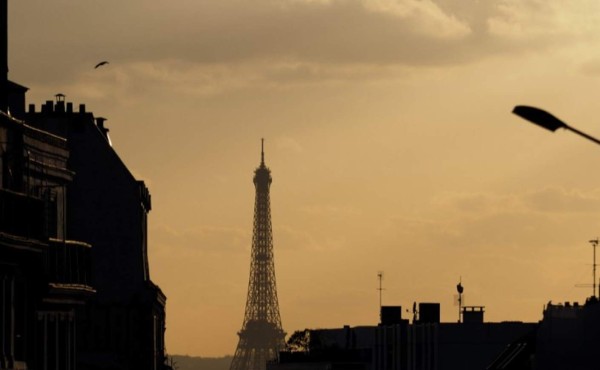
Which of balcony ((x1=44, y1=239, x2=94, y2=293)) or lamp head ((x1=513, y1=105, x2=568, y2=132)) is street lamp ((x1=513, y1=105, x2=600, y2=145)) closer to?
lamp head ((x1=513, y1=105, x2=568, y2=132))

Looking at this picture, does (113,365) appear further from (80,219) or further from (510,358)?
(510,358)

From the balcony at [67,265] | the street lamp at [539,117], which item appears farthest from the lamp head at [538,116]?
the balcony at [67,265]

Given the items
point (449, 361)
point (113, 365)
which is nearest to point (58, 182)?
point (113, 365)

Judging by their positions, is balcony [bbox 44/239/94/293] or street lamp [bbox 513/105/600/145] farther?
balcony [bbox 44/239/94/293]

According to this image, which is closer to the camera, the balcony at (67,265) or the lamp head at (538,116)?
the lamp head at (538,116)

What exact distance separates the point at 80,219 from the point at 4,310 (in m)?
53.7

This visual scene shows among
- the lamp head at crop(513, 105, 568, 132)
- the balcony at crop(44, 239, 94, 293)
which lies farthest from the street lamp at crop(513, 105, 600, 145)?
Result: the balcony at crop(44, 239, 94, 293)

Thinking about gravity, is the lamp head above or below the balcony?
above

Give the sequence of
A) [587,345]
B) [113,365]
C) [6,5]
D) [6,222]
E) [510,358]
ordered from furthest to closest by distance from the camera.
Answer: [510,358] → [113,365] → [587,345] → [6,5] → [6,222]

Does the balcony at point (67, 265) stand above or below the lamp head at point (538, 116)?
below

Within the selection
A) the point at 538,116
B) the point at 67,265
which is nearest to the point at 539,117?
the point at 538,116

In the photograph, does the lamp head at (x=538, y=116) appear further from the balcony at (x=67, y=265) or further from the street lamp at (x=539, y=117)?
the balcony at (x=67, y=265)

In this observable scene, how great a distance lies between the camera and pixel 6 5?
61312 mm

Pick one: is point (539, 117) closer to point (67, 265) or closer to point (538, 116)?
point (538, 116)
